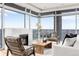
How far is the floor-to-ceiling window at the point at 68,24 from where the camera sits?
264 inches

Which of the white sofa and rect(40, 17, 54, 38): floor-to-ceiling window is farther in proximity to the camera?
rect(40, 17, 54, 38): floor-to-ceiling window

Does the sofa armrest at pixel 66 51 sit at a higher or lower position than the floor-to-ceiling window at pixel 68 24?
lower

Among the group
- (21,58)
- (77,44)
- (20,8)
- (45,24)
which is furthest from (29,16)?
(21,58)

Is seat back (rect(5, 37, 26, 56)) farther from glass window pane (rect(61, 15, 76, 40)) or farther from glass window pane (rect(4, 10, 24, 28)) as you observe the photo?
glass window pane (rect(61, 15, 76, 40))

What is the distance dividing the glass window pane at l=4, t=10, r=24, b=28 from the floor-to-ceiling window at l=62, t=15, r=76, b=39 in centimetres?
296

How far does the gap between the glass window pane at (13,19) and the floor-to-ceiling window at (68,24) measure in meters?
2.96

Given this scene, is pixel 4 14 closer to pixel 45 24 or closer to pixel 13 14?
pixel 13 14

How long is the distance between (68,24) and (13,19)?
3738mm

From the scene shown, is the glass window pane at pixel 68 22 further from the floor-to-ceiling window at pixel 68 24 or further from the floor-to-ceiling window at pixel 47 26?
the floor-to-ceiling window at pixel 47 26

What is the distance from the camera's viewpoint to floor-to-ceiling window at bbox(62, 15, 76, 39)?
6.71 metres

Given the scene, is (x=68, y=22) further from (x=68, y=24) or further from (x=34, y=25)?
(x=34, y=25)

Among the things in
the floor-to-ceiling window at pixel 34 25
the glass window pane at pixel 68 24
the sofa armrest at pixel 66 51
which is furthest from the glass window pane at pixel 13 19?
the sofa armrest at pixel 66 51

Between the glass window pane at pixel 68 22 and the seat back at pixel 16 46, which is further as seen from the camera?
the glass window pane at pixel 68 22

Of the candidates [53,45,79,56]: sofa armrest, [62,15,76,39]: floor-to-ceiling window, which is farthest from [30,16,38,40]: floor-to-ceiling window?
[53,45,79,56]: sofa armrest
